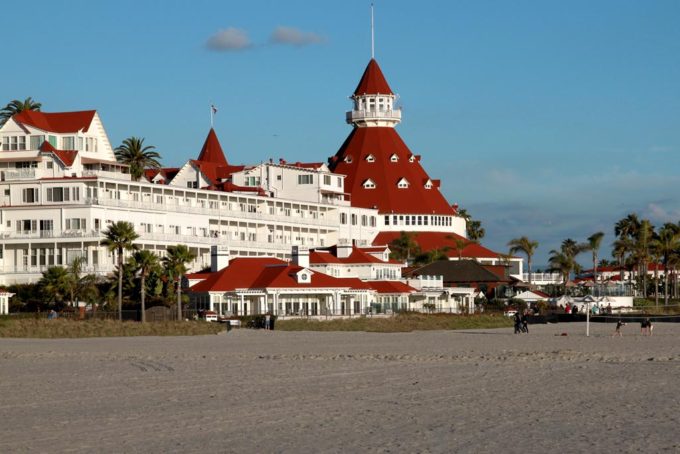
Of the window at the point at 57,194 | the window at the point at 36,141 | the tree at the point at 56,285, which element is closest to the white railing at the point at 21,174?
the window at the point at 36,141

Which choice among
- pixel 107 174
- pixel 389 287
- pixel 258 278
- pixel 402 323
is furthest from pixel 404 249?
pixel 402 323

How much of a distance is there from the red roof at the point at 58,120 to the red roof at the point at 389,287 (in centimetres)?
2430

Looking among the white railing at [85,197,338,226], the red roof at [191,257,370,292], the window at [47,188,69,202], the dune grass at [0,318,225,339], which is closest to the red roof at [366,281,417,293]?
the red roof at [191,257,370,292]

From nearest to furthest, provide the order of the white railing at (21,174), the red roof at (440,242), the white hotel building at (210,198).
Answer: the white hotel building at (210,198) < the white railing at (21,174) < the red roof at (440,242)

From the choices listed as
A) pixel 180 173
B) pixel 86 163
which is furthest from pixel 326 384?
pixel 180 173

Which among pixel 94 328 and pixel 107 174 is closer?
pixel 94 328

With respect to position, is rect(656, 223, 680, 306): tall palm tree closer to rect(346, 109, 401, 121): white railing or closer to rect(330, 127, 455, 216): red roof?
rect(330, 127, 455, 216): red roof

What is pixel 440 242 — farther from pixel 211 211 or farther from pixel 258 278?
pixel 258 278

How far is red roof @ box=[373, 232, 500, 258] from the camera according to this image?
11431 centimetres

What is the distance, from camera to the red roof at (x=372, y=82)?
410 feet

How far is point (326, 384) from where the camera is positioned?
29672 millimetres

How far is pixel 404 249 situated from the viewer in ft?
361

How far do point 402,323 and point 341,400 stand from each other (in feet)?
157

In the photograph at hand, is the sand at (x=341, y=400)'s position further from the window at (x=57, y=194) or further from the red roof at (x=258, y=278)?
the window at (x=57, y=194)
